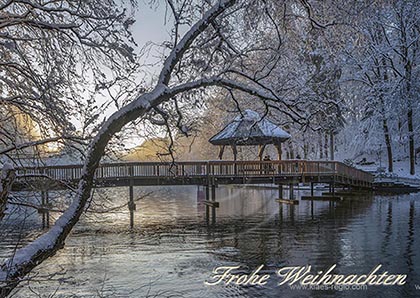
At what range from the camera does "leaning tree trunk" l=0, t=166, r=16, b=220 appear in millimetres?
4547

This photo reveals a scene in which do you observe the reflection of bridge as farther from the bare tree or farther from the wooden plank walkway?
the bare tree

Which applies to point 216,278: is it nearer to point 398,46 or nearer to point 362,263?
point 362,263

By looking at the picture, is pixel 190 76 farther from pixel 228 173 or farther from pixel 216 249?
pixel 228 173

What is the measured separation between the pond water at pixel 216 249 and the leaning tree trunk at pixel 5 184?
3.34 feet

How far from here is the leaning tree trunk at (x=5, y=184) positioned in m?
4.55

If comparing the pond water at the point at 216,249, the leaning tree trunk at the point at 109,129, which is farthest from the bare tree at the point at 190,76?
the pond water at the point at 216,249

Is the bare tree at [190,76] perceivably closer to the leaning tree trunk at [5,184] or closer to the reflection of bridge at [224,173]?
the leaning tree trunk at [5,184]

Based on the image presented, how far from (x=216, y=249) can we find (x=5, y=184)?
1122 centimetres

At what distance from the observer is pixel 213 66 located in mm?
5777

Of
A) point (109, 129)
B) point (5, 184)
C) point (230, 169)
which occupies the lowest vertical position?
point (230, 169)

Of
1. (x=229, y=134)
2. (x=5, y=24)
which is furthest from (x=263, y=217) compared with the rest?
(x=5, y=24)

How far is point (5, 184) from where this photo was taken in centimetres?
457

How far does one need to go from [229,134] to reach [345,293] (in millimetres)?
18915

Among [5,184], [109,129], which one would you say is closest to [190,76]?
[109,129]
